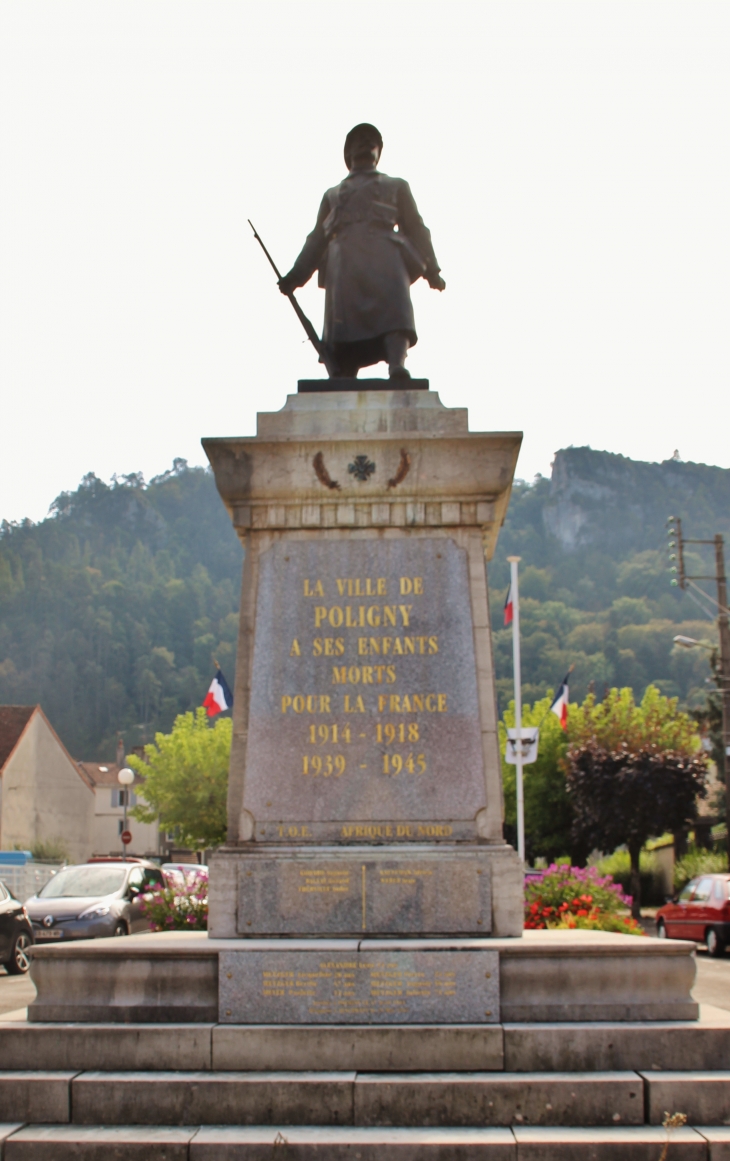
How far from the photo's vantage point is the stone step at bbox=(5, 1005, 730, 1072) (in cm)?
562

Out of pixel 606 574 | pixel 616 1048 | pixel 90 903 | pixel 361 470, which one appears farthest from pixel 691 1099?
pixel 606 574

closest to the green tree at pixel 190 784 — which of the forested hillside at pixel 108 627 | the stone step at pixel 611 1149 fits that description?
the stone step at pixel 611 1149

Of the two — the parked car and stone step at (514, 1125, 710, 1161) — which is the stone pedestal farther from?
the parked car

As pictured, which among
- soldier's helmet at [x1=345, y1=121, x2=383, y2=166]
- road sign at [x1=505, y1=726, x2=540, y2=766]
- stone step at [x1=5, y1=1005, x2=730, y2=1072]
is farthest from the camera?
road sign at [x1=505, y1=726, x2=540, y2=766]

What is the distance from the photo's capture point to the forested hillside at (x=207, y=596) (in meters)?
117

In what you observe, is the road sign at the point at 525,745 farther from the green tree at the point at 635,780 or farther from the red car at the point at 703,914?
the green tree at the point at 635,780

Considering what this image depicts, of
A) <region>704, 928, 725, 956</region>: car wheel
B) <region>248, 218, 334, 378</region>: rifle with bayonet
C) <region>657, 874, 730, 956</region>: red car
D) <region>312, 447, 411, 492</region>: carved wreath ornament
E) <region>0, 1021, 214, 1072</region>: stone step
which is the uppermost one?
<region>248, 218, 334, 378</region>: rifle with bayonet

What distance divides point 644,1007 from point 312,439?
3957 millimetres

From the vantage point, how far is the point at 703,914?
19.5 meters

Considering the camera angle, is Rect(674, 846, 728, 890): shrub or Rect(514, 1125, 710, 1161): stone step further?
Rect(674, 846, 728, 890): shrub

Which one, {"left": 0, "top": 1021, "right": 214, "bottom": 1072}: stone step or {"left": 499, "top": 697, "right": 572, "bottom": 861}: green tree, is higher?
{"left": 499, "top": 697, "right": 572, "bottom": 861}: green tree

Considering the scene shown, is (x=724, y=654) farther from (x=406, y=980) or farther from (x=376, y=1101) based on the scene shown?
(x=376, y=1101)

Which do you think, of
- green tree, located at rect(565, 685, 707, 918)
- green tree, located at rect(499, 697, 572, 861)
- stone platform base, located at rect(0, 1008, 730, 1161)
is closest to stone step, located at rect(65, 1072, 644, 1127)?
stone platform base, located at rect(0, 1008, 730, 1161)

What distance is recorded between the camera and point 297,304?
8.58m
